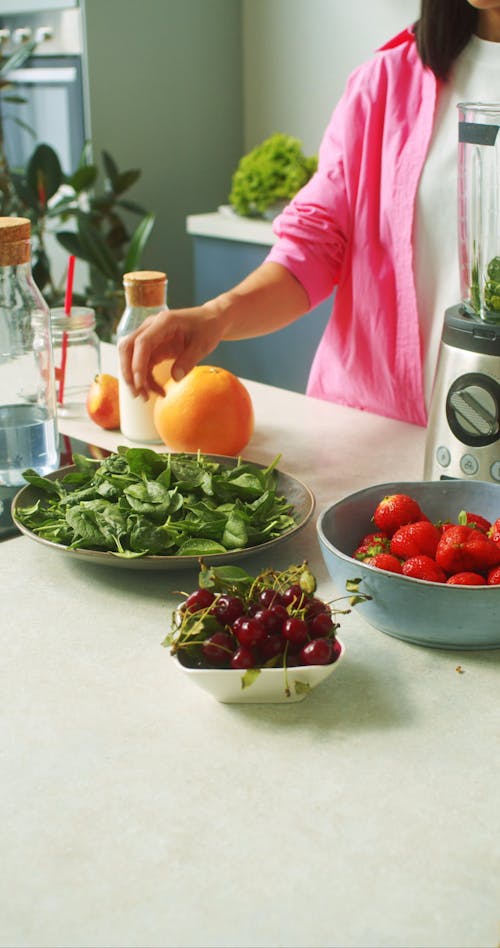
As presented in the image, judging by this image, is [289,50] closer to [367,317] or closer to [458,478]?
[367,317]

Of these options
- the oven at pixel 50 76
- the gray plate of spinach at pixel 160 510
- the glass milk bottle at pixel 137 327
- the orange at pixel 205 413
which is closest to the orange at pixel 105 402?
the glass milk bottle at pixel 137 327

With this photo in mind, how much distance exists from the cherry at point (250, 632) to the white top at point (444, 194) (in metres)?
0.92

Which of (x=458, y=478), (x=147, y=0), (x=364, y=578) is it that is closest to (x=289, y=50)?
(x=147, y=0)

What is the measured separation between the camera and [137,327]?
1.35 meters

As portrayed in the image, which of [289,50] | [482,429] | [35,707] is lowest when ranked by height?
[35,707]

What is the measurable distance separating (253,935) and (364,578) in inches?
12.9

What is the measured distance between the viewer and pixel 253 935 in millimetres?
577

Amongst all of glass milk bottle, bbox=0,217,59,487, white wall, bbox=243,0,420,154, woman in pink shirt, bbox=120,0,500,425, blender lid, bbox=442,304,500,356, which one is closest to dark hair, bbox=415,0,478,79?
woman in pink shirt, bbox=120,0,500,425

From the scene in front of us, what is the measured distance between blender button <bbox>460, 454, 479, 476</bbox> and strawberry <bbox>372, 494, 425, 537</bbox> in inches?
6.0

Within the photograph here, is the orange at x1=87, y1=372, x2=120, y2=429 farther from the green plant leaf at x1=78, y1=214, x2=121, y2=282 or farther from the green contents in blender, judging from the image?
the green plant leaf at x1=78, y1=214, x2=121, y2=282

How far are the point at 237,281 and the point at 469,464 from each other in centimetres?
195

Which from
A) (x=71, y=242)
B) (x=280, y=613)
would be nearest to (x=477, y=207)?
(x=280, y=613)

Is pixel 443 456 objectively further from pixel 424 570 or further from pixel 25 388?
pixel 25 388

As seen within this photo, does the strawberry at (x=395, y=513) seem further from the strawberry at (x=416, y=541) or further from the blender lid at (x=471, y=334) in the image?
the blender lid at (x=471, y=334)
